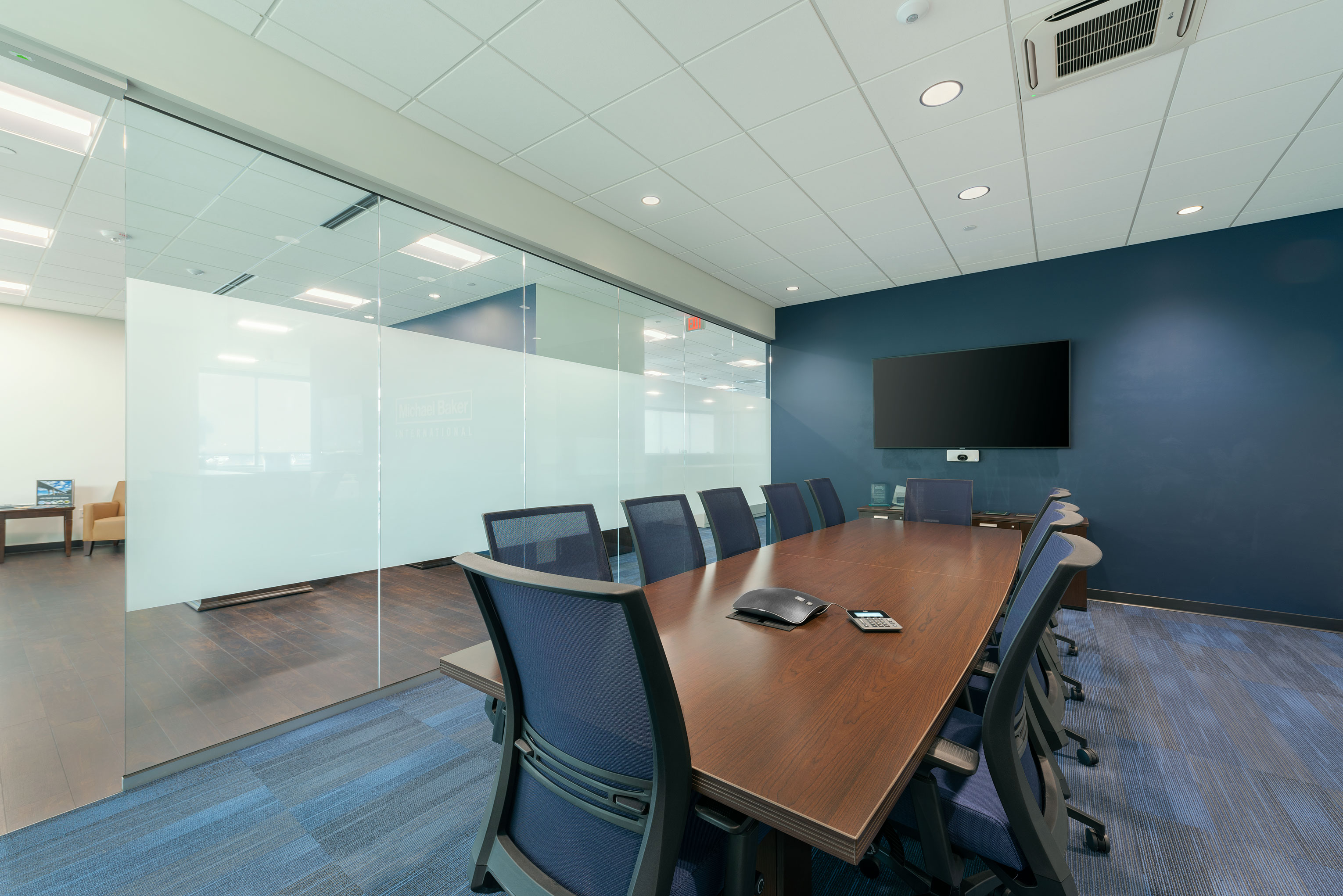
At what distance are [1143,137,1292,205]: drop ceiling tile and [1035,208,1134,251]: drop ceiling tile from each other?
33 centimetres

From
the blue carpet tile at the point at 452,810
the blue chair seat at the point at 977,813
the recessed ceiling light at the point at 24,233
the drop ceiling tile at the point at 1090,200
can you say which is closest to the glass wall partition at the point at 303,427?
the blue carpet tile at the point at 452,810

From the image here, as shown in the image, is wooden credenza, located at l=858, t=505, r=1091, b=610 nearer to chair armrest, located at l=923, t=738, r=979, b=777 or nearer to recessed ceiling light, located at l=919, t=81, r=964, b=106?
recessed ceiling light, located at l=919, t=81, r=964, b=106

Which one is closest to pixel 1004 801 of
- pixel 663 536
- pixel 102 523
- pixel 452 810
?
pixel 663 536

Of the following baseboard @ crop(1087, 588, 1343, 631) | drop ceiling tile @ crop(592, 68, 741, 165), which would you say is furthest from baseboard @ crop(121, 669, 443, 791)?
baseboard @ crop(1087, 588, 1343, 631)

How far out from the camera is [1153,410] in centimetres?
461

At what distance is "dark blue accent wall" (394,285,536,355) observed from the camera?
3199 mm

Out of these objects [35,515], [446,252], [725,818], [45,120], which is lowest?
[35,515]

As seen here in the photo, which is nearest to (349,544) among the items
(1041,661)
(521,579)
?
(521,579)

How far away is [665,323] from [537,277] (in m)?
1.66

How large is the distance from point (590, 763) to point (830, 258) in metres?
4.96

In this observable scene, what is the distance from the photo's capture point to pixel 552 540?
6.68ft

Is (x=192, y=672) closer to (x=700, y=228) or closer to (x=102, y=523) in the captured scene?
(x=700, y=228)

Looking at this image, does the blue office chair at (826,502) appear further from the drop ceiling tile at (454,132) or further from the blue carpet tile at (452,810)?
the drop ceiling tile at (454,132)

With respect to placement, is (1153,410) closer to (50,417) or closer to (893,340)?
(893,340)
